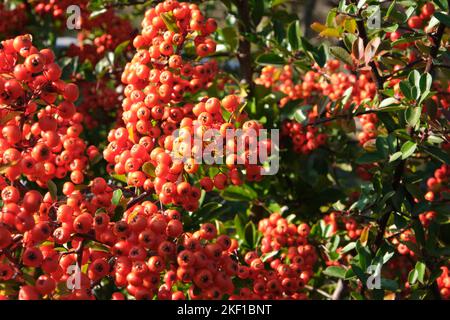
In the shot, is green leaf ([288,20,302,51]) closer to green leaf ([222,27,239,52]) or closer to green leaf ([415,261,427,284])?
green leaf ([222,27,239,52])

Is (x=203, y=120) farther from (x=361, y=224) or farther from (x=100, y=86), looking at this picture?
(x=100, y=86)

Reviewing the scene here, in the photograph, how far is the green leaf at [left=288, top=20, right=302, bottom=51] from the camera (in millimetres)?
2855

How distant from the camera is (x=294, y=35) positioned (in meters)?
2.88

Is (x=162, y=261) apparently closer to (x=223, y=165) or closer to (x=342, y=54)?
(x=223, y=165)

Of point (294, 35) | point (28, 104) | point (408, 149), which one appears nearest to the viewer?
point (28, 104)

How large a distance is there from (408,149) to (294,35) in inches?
38.2

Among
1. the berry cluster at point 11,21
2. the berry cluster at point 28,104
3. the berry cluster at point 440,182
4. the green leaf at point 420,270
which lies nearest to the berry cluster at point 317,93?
the berry cluster at point 440,182

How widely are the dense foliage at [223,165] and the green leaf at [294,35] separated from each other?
0.01 metres

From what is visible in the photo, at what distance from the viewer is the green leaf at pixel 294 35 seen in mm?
2855

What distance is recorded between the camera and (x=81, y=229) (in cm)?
172

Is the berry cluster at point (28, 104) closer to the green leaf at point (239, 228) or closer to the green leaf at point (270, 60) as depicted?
the green leaf at point (239, 228)

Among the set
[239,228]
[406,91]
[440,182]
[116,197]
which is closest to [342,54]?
[406,91]

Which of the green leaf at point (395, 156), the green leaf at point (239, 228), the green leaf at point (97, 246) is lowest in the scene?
the green leaf at point (239, 228)

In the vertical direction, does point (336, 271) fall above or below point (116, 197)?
below
